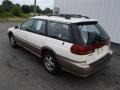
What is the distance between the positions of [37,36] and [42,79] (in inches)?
56.2

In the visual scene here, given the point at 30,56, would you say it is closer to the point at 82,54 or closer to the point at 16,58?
the point at 16,58

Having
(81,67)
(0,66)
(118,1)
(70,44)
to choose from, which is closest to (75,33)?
(70,44)

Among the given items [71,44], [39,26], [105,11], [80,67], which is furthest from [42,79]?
[105,11]

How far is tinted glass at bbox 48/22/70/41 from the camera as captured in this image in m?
4.00

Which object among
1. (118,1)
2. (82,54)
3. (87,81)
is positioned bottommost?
(87,81)

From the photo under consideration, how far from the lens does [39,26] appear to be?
5.04 meters

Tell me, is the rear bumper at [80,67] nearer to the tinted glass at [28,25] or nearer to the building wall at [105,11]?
the tinted glass at [28,25]

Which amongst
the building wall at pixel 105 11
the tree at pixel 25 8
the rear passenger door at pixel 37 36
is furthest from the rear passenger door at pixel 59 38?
the tree at pixel 25 8

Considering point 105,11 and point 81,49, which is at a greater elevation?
point 105,11

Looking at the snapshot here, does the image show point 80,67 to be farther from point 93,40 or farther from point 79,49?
point 93,40

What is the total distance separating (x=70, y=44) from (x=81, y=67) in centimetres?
62

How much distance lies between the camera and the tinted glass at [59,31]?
4.00 metres

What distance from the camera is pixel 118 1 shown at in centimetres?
778

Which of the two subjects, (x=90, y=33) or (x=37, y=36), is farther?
(x=37, y=36)
